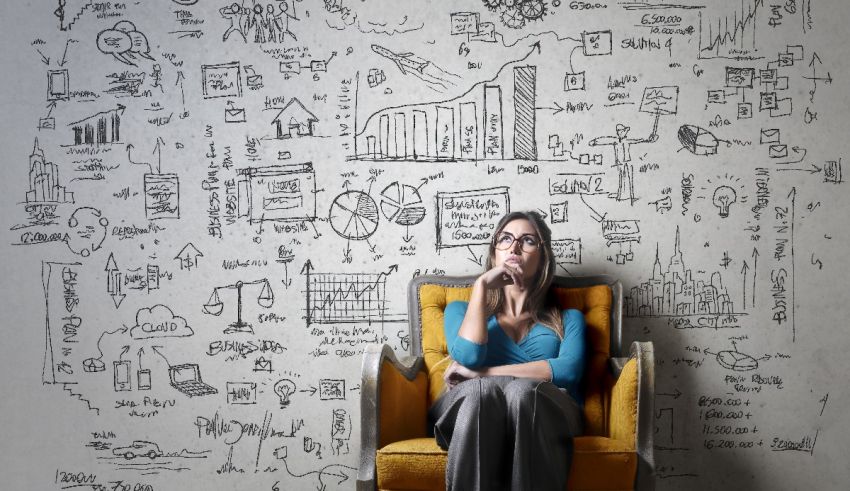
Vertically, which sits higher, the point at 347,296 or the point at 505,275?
the point at 505,275

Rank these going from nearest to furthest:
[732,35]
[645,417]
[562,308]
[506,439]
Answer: [506,439] < [645,417] < [562,308] < [732,35]

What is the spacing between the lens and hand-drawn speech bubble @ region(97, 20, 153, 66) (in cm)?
338

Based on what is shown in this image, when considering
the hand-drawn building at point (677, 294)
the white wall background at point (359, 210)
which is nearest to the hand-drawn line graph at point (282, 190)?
the white wall background at point (359, 210)

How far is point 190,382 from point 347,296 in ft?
2.61

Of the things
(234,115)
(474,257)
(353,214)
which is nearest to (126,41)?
(234,115)

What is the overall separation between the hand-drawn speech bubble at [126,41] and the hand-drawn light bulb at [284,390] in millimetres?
1542

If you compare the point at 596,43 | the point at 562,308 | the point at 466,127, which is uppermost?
the point at 596,43

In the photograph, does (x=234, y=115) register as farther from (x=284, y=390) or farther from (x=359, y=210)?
(x=284, y=390)

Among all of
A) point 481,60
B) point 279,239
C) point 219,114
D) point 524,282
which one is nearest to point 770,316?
point 524,282

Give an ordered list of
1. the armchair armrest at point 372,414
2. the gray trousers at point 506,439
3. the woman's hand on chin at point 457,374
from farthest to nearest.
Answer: the woman's hand on chin at point 457,374
the armchair armrest at point 372,414
the gray trousers at point 506,439

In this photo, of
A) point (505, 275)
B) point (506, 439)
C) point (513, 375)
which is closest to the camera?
point (506, 439)

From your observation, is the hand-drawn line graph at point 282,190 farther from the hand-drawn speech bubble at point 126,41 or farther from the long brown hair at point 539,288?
the long brown hair at point 539,288

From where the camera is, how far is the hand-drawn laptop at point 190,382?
3383mm

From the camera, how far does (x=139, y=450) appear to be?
3391 mm
